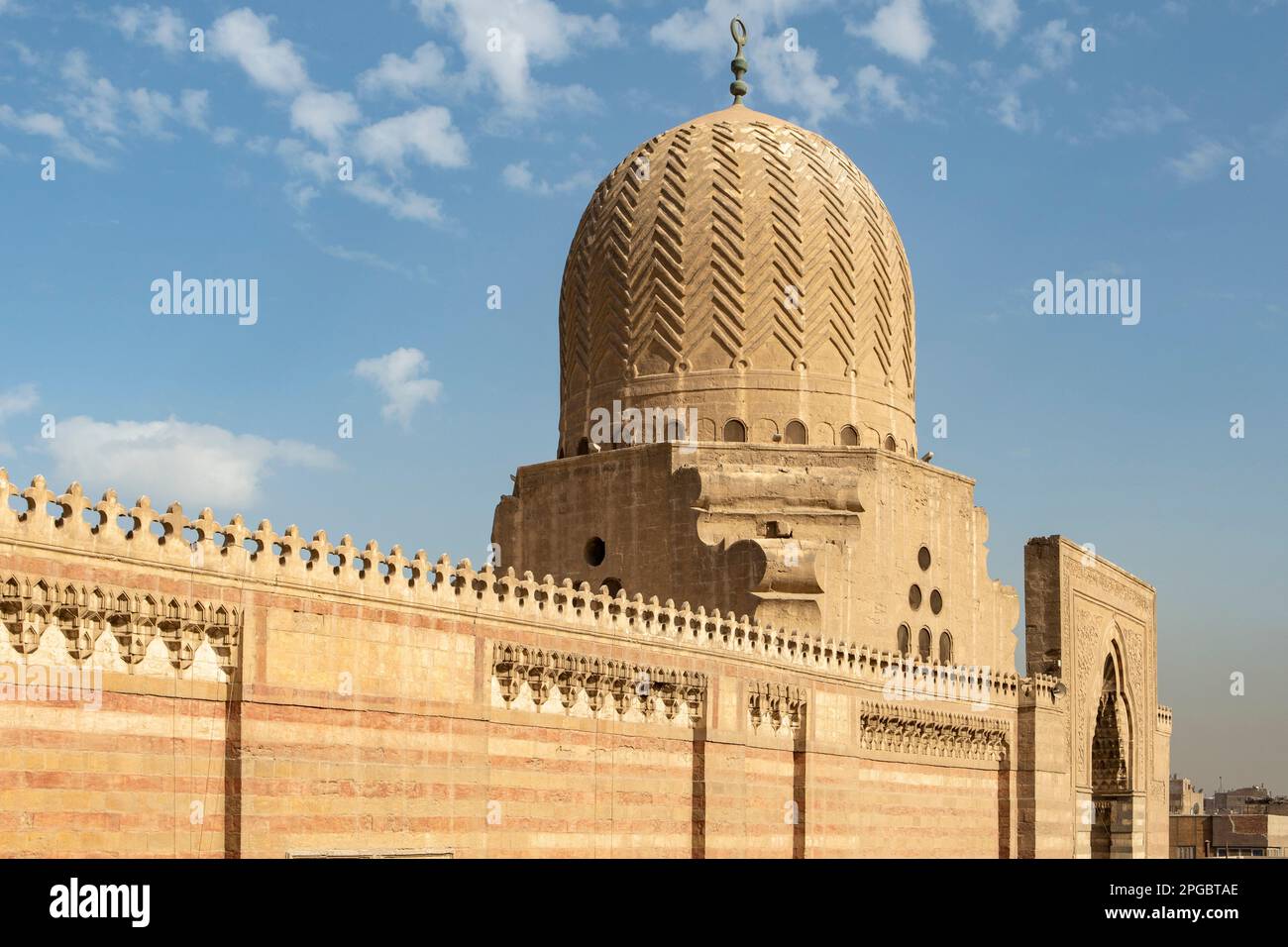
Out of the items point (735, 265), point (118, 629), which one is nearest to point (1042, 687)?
point (735, 265)

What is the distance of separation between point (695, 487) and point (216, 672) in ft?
30.9

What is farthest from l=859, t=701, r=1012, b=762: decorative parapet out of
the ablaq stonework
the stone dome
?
the stone dome

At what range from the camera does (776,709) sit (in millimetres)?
18438

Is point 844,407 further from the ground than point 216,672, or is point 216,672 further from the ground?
point 844,407

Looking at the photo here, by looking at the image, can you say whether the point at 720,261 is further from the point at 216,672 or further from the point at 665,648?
the point at 216,672

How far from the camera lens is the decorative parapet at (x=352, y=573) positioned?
1147 centimetres

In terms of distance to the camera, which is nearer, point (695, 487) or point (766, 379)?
point (695, 487)

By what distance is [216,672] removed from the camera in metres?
12.4

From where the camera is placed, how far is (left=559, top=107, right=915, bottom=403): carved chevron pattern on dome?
889 inches

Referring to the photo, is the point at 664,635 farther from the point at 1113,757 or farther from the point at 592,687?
the point at 1113,757

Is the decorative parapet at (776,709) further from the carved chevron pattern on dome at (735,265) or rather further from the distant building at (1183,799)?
the distant building at (1183,799)

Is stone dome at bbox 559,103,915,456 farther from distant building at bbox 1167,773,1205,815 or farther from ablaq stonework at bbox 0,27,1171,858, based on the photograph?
distant building at bbox 1167,773,1205,815

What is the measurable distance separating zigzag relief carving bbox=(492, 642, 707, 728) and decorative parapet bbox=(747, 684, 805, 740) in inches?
39.8
